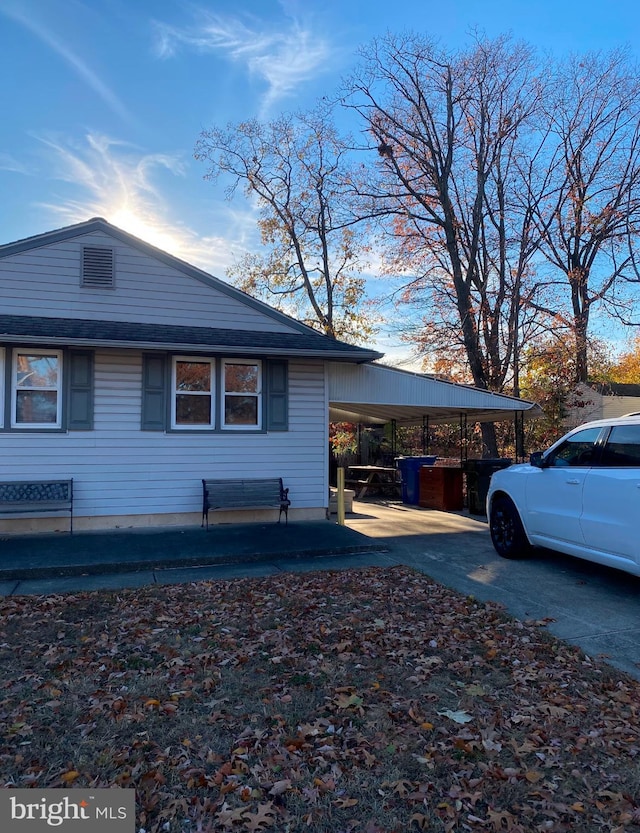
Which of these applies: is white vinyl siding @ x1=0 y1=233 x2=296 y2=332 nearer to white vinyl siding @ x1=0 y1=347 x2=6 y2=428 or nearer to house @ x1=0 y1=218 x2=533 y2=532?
house @ x1=0 y1=218 x2=533 y2=532

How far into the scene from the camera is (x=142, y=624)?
5.06 meters

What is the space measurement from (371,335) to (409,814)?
966 inches

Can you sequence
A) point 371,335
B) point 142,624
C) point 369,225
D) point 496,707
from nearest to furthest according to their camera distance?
point 496,707 → point 142,624 → point 369,225 → point 371,335

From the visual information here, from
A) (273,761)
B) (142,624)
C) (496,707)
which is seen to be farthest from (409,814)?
(142,624)

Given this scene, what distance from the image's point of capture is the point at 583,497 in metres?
6.10

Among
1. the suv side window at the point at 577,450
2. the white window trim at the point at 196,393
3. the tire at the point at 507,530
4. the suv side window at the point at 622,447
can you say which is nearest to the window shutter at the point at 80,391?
the white window trim at the point at 196,393

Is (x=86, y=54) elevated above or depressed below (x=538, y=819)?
above

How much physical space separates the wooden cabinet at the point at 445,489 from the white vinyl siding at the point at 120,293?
595cm

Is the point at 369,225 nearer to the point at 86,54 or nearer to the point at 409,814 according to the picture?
the point at 86,54

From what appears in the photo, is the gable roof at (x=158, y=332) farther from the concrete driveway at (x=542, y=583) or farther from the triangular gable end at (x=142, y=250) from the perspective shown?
the concrete driveway at (x=542, y=583)

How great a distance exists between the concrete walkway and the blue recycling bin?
488 cm

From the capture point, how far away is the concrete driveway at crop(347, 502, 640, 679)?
4820mm

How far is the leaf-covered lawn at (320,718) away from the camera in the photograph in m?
2.59

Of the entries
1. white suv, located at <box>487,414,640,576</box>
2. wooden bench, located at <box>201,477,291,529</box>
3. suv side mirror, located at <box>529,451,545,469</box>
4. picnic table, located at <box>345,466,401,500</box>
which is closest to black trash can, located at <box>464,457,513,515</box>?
picnic table, located at <box>345,466,401,500</box>
